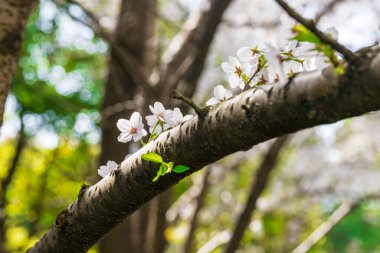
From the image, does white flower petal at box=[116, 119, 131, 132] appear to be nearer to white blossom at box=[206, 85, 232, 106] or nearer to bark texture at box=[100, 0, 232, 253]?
white blossom at box=[206, 85, 232, 106]

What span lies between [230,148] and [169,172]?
172 mm

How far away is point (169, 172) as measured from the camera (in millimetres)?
1132

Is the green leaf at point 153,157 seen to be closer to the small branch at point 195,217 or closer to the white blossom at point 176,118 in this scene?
the white blossom at point 176,118

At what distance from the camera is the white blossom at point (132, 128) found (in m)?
1.32

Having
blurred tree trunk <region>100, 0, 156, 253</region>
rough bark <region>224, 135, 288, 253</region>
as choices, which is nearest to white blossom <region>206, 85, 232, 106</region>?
rough bark <region>224, 135, 288, 253</region>

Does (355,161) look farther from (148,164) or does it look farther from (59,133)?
(148,164)

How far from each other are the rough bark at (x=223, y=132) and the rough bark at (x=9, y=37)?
0.66 m

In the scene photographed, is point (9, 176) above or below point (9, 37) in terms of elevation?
below

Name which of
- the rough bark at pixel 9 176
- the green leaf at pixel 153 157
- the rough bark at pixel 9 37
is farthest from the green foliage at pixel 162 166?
the rough bark at pixel 9 176

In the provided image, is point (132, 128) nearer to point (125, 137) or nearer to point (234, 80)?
point (125, 137)

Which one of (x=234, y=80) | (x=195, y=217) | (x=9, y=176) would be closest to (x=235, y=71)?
(x=234, y=80)

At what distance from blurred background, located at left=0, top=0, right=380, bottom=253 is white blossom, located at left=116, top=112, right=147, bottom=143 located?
259cm

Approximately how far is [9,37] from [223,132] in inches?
46.0

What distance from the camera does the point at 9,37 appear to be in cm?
187
